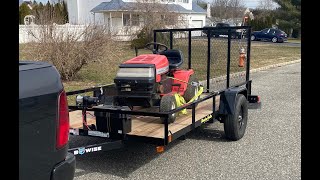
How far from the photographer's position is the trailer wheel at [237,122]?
218 inches

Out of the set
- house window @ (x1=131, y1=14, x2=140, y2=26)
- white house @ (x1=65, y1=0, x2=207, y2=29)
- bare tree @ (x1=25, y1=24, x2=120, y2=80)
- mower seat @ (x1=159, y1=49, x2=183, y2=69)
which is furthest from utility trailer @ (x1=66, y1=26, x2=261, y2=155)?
white house @ (x1=65, y1=0, x2=207, y2=29)

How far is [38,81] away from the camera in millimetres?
2627

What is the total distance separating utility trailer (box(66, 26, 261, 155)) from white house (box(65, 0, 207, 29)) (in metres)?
17.8

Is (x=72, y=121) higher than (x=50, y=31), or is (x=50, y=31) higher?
(x=50, y=31)

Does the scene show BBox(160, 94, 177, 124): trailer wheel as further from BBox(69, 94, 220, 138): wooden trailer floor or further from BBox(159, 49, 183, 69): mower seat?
BBox(159, 49, 183, 69): mower seat

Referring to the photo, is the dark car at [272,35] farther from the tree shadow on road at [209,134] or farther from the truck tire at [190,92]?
the truck tire at [190,92]

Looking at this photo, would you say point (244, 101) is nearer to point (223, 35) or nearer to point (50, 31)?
point (223, 35)

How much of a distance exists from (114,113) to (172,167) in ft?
3.46

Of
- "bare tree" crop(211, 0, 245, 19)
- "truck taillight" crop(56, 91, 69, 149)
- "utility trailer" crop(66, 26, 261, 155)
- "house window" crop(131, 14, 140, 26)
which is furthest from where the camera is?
"bare tree" crop(211, 0, 245, 19)

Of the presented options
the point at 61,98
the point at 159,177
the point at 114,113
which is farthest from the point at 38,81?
the point at 159,177

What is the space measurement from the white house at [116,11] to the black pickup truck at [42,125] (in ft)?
72.6

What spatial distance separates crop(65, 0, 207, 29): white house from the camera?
27.9 meters

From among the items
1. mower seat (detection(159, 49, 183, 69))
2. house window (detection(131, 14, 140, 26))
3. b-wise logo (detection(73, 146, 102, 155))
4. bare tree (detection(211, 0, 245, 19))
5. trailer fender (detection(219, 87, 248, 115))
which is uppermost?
bare tree (detection(211, 0, 245, 19))

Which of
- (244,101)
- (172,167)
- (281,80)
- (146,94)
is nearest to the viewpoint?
(172,167)
